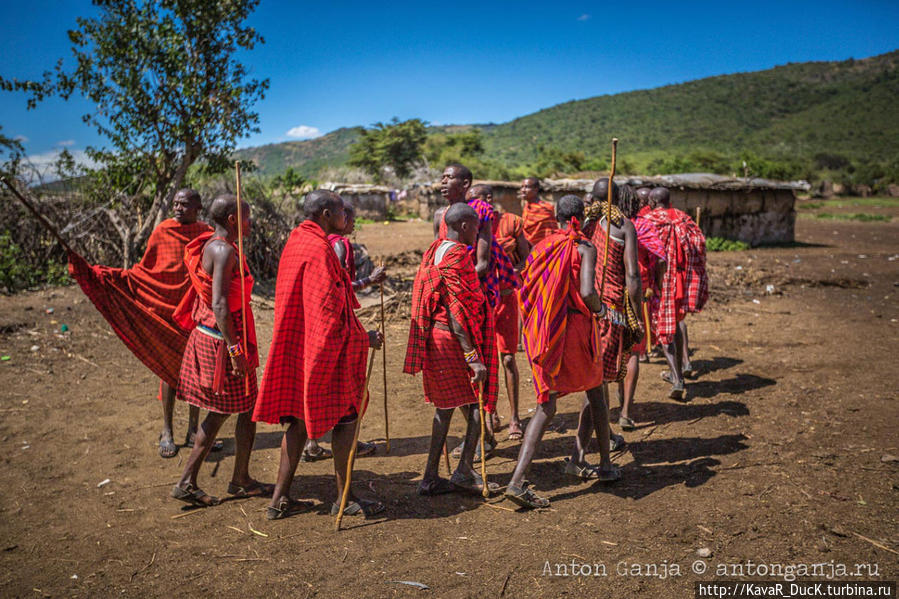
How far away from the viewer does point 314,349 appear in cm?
319

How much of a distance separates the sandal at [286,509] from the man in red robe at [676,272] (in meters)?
3.51

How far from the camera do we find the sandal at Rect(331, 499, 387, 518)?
138 inches

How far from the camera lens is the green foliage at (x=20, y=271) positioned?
9.85 metres

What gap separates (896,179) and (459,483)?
1506 inches

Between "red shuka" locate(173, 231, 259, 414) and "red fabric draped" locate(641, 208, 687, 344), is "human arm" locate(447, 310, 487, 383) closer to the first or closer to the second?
"red shuka" locate(173, 231, 259, 414)

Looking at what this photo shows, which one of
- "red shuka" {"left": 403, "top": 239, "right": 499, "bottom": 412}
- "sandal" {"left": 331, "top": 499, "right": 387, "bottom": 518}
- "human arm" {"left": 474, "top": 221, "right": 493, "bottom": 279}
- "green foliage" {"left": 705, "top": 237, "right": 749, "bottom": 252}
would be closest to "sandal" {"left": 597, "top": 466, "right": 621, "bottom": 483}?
"red shuka" {"left": 403, "top": 239, "right": 499, "bottom": 412}

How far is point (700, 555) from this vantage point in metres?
2.97

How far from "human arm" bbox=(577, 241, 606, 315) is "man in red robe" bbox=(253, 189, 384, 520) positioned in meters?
1.22

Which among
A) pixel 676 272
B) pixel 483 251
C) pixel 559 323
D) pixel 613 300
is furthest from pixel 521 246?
pixel 559 323

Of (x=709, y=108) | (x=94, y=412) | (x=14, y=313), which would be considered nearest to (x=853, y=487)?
(x=94, y=412)

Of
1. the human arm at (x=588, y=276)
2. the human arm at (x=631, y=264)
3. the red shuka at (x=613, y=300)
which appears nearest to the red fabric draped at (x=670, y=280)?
the red shuka at (x=613, y=300)

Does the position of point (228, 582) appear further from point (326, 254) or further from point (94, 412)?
point (94, 412)

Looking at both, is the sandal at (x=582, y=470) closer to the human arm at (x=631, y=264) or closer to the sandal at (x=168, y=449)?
the human arm at (x=631, y=264)

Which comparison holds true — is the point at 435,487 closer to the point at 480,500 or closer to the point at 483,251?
the point at 480,500
